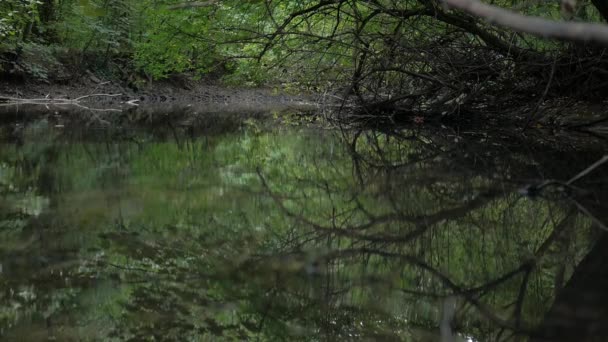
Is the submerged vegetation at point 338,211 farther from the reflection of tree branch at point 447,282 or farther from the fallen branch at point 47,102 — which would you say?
the fallen branch at point 47,102

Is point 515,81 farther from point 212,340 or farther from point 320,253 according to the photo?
point 212,340

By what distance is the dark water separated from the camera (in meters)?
1.94

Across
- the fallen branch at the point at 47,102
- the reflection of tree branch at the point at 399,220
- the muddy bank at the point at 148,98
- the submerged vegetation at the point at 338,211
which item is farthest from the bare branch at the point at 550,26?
the fallen branch at the point at 47,102

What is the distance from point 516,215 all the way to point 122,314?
91.8 inches

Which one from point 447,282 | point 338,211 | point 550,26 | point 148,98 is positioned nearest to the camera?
point 550,26

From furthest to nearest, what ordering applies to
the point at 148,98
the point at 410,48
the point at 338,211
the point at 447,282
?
the point at 148,98 → the point at 410,48 → the point at 338,211 → the point at 447,282

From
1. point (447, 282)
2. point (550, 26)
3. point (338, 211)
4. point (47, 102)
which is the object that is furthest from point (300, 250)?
point (47, 102)

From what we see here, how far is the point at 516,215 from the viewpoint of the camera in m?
3.37

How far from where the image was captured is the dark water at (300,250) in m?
1.94

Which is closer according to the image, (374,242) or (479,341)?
(479,341)

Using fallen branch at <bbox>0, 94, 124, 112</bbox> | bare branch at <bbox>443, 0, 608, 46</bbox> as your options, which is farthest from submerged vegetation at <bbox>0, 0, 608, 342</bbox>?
fallen branch at <bbox>0, 94, 124, 112</bbox>

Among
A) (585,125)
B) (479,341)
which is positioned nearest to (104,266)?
(479,341)

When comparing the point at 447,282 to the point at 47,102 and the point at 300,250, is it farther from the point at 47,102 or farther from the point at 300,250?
the point at 47,102

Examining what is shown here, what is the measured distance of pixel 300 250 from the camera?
275cm
